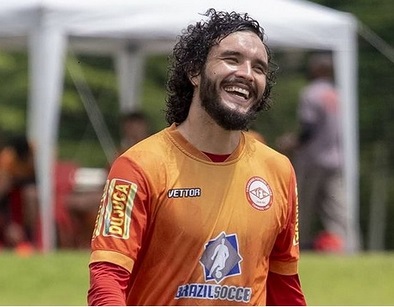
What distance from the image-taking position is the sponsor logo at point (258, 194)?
467cm

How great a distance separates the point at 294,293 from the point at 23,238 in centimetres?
1055

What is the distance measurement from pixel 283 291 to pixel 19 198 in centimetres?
1072

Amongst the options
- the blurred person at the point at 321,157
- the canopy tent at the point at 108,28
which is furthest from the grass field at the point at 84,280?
the blurred person at the point at 321,157

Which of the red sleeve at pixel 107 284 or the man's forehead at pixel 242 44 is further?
the man's forehead at pixel 242 44

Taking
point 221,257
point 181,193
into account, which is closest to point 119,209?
point 181,193

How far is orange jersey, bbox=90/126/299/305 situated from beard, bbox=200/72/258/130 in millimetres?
145

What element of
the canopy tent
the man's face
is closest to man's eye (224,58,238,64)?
the man's face

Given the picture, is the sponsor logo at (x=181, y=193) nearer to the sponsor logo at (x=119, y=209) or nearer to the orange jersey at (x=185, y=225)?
the orange jersey at (x=185, y=225)

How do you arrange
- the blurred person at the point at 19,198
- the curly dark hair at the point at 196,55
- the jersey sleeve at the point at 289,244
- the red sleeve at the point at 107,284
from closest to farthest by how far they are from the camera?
the red sleeve at the point at 107,284 < the curly dark hair at the point at 196,55 < the jersey sleeve at the point at 289,244 < the blurred person at the point at 19,198

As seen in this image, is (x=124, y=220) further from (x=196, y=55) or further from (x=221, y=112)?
(x=196, y=55)

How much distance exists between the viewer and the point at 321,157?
16.1 m

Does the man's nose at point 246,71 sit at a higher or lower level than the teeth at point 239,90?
higher

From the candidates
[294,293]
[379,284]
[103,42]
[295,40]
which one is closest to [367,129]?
[103,42]

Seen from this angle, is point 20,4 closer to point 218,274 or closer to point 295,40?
point 295,40
